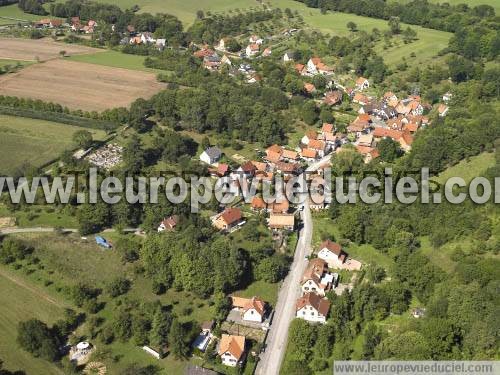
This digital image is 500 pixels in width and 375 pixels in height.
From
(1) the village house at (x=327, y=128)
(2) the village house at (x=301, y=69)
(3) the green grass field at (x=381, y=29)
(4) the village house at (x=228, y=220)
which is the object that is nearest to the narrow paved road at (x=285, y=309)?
(4) the village house at (x=228, y=220)

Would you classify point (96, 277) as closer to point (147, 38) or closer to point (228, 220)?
point (228, 220)


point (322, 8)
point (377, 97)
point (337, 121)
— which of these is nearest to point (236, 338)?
Result: point (337, 121)

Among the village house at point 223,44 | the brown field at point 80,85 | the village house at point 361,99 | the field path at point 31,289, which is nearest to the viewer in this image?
the field path at point 31,289

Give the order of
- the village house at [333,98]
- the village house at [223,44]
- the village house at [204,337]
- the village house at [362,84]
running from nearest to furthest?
1. the village house at [204,337]
2. the village house at [333,98]
3. the village house at [362,84]
4. the village house at [223,44]

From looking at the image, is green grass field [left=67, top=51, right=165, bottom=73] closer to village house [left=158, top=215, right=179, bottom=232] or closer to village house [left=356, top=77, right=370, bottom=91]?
village house [left=356, top=77, right=370, bottom=91]

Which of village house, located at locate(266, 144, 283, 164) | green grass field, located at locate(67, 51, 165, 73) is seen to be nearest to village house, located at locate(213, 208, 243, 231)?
village house, located at locate(266, 144, 283, 164)

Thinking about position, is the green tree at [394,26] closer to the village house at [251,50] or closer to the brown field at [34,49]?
the village house at [251,50]
